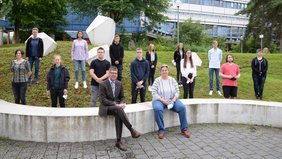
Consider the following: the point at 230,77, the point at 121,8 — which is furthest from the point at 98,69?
the point at 121,8

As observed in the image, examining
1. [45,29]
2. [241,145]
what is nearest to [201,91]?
[241,145]

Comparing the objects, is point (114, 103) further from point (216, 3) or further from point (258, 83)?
point (216, 3)

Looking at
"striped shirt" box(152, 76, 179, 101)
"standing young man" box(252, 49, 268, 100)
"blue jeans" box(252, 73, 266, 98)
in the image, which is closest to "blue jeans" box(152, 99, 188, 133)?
"striped shirt" box(152, 76, 179, 101)

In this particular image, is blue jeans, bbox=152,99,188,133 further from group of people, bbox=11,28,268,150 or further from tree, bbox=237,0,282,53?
tree, bbox=237,0,282,53

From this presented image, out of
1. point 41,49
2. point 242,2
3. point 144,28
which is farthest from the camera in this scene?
point 242,2

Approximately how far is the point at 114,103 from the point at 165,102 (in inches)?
49.9

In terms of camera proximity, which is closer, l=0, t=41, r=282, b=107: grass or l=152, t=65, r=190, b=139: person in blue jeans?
l=152, t=65, r=190, b=139: person in blue jeans

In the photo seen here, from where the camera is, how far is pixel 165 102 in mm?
6672

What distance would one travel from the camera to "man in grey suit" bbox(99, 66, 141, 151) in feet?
18.9

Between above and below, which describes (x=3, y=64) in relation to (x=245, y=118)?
above

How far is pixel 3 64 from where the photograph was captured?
12.6 metres

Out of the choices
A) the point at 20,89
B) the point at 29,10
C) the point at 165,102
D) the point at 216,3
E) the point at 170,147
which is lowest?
the point at 170,147

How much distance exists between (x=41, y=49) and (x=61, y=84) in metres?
3.00

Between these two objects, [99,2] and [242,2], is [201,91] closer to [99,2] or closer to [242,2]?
[99,2]
